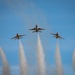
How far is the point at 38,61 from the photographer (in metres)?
126

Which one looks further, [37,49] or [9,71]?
[9,71]

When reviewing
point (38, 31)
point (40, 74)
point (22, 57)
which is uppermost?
point (38, 31)

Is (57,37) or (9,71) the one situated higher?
(57,37)

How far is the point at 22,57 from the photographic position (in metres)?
129

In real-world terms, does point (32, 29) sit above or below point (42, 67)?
above

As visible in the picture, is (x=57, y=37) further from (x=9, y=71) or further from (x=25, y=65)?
(x=9, y=71)

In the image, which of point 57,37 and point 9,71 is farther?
point 9,71

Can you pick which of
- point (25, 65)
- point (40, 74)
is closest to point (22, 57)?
point (25, 65)

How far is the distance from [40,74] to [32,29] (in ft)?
62.4

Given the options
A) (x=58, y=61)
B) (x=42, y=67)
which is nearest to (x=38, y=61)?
(x=42, y=67)

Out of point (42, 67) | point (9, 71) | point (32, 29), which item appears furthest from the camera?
point (9, 71)

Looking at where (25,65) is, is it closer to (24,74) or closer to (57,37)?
(24,74)

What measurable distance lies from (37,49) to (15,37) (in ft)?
37.1

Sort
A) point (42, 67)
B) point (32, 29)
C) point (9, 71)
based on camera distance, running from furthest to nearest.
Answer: point (9, 71), point (42, 67), point (32, 29)
